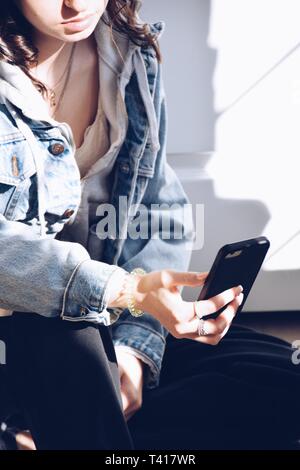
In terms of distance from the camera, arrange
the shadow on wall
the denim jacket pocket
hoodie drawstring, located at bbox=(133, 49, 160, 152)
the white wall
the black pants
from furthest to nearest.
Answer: the shadow on wall → the white wall → hoodie drawstring, located at bbox=(133, 49, 160, 152) → the denim jacket pocket → the black pants

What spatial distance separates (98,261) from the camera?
940mm

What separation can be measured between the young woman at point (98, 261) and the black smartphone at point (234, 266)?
0.02 m

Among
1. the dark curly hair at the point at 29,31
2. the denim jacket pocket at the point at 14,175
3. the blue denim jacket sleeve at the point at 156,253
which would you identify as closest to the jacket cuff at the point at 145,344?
the blue denim jacket sleeve at the point at 156,253

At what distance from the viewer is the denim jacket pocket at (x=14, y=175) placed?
0.92m

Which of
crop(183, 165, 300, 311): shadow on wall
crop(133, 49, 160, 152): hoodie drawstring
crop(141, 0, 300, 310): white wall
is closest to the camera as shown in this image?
crop(133, 49, 160, 152): hoodie drawstring

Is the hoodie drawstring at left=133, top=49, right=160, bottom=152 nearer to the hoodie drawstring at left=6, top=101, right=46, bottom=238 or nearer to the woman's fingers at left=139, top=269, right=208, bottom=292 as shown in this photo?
the hoodie drawstring at left=6, top=101, right=46, bottom=238

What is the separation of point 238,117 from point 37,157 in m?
0.51

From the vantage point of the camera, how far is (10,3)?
0.92 m

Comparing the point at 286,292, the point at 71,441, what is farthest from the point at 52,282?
the point at 286,292

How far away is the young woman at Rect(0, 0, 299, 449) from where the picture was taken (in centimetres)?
82

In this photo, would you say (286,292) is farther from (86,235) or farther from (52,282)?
(52,282)

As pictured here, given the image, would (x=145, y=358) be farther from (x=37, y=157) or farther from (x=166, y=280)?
(x=37, y=157)

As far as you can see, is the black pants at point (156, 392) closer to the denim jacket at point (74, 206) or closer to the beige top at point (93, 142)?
the denim jacket at point (74, 206)

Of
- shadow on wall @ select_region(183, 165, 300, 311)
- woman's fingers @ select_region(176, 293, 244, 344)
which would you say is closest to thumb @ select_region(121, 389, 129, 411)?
woman's fingers @ select_region(176, 293, 244, 344)
